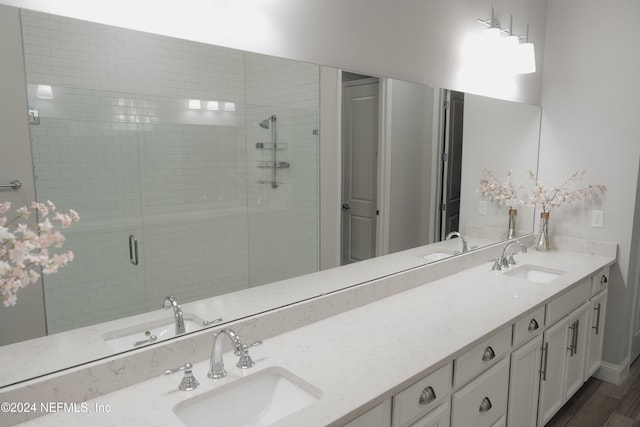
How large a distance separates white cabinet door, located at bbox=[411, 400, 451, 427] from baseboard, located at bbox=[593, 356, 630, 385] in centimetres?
212

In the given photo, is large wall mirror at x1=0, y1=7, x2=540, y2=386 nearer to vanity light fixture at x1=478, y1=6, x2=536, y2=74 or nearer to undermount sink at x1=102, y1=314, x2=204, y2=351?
undermount sink at x1=102, y1=314, x2=204, y2=351

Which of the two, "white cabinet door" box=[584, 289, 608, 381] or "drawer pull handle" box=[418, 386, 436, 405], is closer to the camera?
"drawer pull handle" box=[418, 386, 436, 405]

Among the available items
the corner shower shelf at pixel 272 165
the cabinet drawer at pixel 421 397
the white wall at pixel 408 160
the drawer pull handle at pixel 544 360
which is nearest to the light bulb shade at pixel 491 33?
the white wall at pixel 408 160

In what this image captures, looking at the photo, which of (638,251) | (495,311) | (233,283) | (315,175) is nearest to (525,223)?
(638,251)

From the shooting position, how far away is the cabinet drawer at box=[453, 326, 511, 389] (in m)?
1.63

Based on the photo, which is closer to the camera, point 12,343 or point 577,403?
point 12,343

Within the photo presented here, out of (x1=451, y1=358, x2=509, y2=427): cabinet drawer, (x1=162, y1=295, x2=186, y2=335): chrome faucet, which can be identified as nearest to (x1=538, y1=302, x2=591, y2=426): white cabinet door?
(x1=451, y1=358, x2=509, y2=427): cabinet drawer

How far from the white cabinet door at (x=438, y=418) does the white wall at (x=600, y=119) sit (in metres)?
2.13

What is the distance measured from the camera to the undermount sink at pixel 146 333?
4.35ft

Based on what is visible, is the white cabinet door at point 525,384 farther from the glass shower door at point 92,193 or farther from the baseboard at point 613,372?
the glass shower door at point 92,193

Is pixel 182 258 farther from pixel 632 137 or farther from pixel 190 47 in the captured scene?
pixel 632 137

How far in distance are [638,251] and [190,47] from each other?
3.22 m

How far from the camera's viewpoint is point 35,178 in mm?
1134

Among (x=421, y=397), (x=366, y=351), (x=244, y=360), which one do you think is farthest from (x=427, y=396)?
(x=244, y=360)
